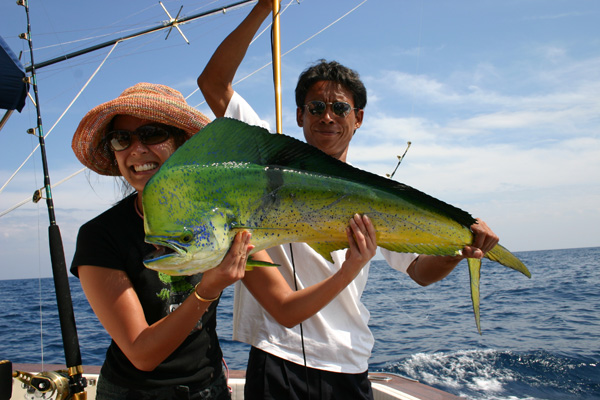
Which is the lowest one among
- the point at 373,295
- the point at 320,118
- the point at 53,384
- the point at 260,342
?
the point at 373,295

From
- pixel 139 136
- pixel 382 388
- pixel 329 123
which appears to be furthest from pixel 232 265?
pixel 382 388

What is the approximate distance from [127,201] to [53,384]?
3.94 feet

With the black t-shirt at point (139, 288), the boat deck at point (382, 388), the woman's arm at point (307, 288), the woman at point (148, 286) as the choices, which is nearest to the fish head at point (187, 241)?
the woman at point (148, 286)

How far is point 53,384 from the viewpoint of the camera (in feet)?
7.81

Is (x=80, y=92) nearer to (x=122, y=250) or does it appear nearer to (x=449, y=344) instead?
(x=122, y=250)

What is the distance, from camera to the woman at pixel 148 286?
169 cm

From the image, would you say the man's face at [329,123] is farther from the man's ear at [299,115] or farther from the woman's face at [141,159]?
the woman's face at [141,159]

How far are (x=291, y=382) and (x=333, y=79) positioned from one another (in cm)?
169

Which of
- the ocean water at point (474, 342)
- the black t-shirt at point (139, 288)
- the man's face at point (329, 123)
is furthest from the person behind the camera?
the ocean water at point (474, 342)

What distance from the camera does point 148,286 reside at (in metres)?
1.85

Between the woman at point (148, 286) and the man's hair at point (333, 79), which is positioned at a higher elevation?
the man's hair at point (333, 79)

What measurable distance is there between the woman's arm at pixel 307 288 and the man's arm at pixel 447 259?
1.38 feet

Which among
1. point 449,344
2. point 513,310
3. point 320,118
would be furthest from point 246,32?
point 513,310

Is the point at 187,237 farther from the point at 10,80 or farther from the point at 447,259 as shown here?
the point at 10,80
